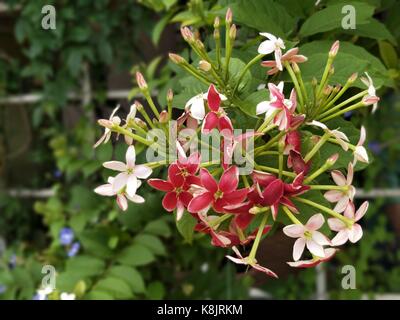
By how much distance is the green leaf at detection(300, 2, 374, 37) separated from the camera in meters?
0.78

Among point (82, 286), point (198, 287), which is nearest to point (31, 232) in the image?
point (198, 287)

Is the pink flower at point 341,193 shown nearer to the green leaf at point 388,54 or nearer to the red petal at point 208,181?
the red petal at point 208,181

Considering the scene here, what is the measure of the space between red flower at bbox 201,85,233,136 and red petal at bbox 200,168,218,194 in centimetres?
5

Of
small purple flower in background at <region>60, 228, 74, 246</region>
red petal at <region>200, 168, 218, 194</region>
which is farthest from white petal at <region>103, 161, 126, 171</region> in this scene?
small purple flower in background at <region>60, 228, 74, 246</region>

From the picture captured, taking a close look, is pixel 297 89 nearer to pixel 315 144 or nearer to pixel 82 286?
pixel 315 144

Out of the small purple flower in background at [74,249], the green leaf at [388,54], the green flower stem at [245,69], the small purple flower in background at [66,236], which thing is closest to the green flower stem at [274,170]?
the green flower stem at [245,69]

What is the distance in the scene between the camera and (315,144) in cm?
65

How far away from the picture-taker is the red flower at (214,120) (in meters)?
0.60

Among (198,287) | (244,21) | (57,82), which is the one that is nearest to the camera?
(244,21)

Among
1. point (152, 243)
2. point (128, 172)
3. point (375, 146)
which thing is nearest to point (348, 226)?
point (128, 172)

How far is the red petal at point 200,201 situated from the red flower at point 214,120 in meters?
0.07

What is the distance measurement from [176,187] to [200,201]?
37 mm
